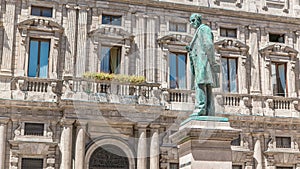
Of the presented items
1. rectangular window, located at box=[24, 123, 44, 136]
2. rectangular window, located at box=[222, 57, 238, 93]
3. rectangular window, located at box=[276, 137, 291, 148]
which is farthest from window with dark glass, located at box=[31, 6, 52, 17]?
rectangular window, located at box=[276, 137, 291, 148]

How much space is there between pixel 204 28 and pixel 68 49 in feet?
37.4

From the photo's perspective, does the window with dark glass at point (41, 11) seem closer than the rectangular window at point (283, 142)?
Yes

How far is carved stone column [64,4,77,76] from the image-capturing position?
2041 centimetres

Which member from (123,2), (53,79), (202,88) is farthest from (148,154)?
(202,88)

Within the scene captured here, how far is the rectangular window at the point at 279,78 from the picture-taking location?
913 inches

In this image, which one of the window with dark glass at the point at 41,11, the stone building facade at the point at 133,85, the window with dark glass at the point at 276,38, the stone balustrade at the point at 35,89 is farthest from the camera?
the window with dark glass at the point at 276,38

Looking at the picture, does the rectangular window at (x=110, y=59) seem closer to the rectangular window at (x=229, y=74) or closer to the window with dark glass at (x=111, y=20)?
the window with dark glass at (x=111, y=20)

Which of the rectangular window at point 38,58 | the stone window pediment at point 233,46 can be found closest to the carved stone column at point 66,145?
the rectangular window at point 38,58

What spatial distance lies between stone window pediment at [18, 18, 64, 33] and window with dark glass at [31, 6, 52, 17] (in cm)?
42

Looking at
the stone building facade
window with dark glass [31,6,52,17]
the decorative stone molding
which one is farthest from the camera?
window with dark glass [31,6,52,17]

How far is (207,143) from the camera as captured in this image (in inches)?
378

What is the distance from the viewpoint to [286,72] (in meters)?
23.5

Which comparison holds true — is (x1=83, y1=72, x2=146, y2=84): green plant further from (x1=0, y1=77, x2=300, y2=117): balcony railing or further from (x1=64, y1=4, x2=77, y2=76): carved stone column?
(x1=64, y1=4, x2=77, y2=76): carved stone column

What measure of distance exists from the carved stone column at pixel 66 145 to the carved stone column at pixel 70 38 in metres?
2.31
